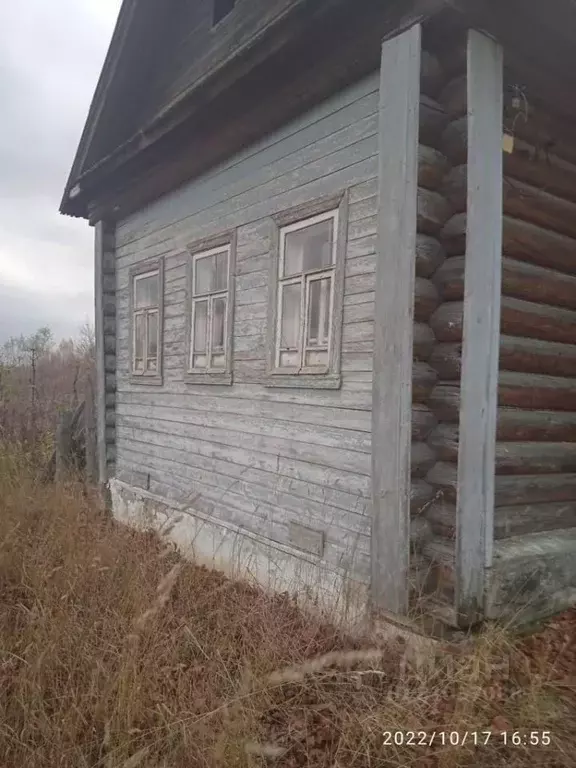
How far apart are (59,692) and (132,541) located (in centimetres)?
257

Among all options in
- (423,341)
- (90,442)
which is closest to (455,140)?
(423,341)

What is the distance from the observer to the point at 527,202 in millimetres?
3980

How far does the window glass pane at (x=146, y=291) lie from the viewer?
6.87 metres

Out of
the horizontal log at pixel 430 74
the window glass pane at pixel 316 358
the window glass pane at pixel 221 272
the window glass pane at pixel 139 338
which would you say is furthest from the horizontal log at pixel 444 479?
the window glass pane at pixel 139 338

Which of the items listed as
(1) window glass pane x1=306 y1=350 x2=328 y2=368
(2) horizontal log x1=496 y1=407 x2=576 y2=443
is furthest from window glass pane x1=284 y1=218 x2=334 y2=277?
(2) horizontal log x1=496 y1=407 x2=576 y2=443

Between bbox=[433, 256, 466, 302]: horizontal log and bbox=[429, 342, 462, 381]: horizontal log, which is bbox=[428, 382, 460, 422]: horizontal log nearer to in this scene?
bbox=[429, 342, 462, 381]: horizontal log

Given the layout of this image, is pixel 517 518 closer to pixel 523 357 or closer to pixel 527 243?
pixel 523 357

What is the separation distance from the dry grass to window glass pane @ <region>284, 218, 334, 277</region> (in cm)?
246

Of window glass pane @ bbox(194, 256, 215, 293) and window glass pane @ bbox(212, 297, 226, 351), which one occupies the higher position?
window glass pane @ bbox(194, 256, 215, 293)

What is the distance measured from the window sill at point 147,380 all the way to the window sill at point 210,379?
27.3 inches

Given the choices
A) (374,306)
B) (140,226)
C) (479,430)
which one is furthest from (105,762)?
(140,226)

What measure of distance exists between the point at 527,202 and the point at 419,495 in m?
2.14

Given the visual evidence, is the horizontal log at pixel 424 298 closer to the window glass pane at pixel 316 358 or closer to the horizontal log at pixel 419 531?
the window glass pane at pixel 316 358

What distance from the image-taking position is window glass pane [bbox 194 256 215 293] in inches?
229
